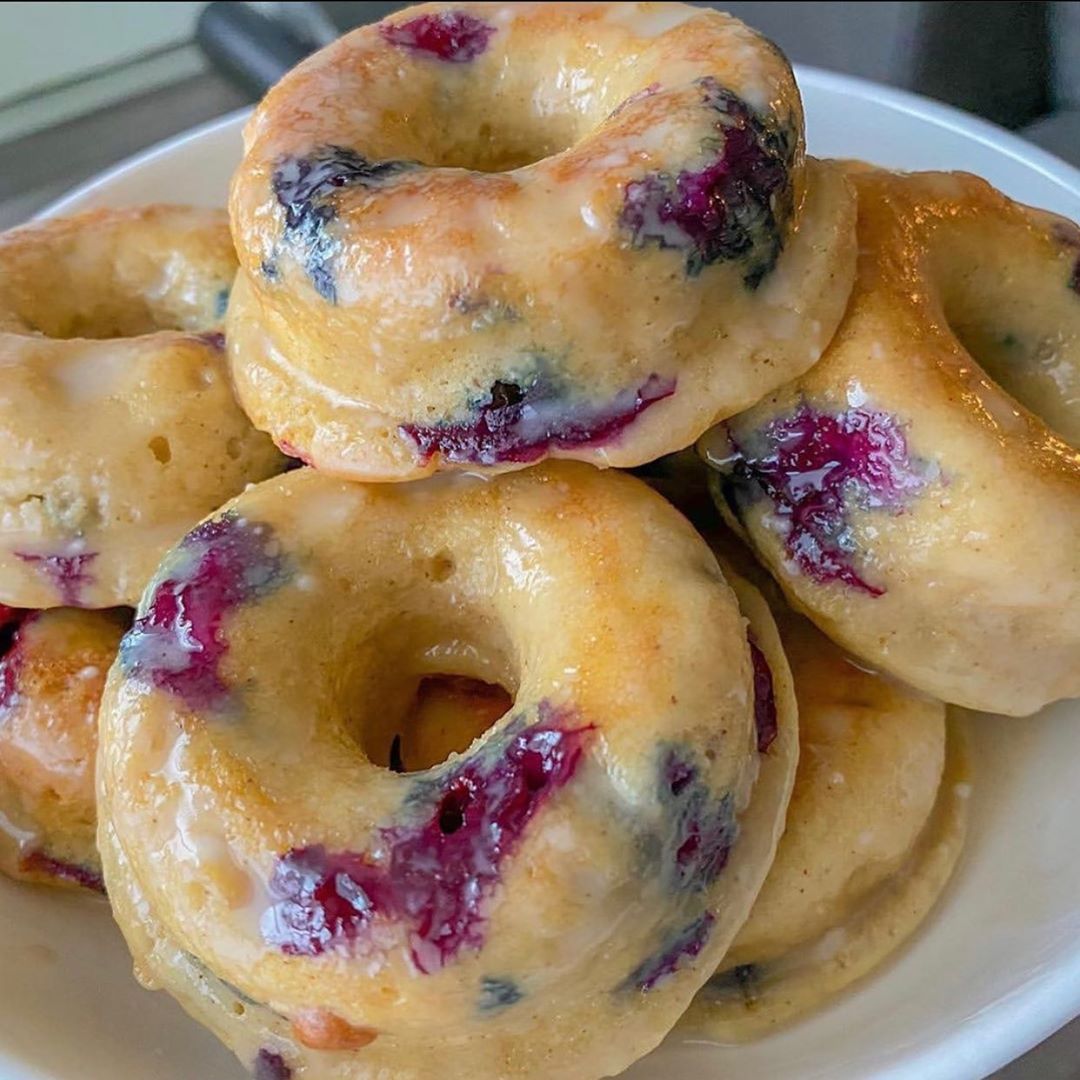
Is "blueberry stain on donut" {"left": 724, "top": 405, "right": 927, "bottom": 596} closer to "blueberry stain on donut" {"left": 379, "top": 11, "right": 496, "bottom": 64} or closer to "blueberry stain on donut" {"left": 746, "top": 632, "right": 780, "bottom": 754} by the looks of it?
"blueberry stain on donut" {"left": 746, "top": 632, "right": 780, "bottom": 754}

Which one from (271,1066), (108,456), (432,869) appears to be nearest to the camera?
(432,869)

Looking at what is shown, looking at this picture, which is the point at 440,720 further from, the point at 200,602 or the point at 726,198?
the point at 726,198

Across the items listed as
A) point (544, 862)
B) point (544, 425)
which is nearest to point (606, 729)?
point (544, 862)

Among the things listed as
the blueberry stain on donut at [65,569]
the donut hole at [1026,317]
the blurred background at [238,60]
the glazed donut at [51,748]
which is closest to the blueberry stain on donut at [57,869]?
the glazed donut at [51,748]

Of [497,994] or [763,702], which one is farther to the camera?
[763,702]

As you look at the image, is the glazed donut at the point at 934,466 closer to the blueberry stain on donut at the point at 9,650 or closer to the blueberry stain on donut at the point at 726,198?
the blueberry stain on donut at the point at 726,198

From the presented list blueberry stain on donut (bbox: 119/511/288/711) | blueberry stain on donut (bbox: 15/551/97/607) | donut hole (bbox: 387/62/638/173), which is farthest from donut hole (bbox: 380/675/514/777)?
donut hole (bbox: 387/62/638/173)

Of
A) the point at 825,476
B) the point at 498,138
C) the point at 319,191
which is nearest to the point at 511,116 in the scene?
the point at 498,138
